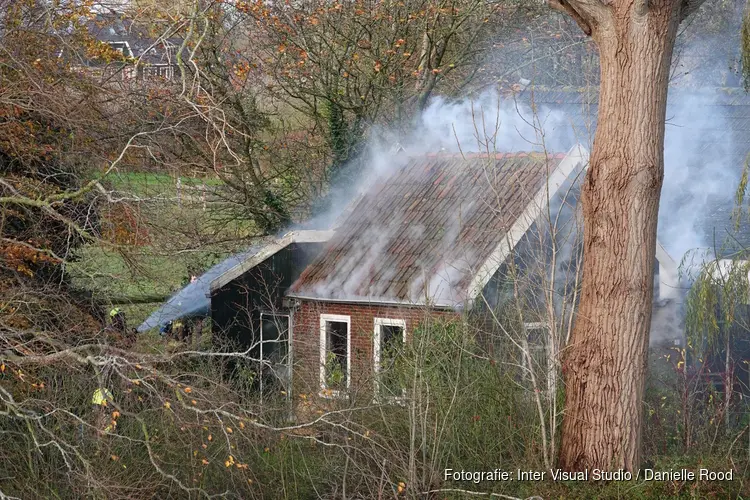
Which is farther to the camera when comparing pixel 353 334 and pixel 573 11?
pixel 353 334

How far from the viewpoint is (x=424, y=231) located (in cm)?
1585

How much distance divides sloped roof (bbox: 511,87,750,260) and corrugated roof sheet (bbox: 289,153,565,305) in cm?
186

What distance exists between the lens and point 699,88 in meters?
21.1

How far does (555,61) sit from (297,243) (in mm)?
9199

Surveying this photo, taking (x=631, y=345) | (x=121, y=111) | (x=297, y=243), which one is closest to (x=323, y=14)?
(x=297, y=243)

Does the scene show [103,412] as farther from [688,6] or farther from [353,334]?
[688,6]

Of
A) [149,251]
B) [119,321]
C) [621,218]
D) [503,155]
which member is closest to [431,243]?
[503,155]

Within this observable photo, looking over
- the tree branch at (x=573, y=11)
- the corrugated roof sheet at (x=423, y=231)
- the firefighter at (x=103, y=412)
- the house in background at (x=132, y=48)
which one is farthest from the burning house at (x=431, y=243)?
the tree branch at (x=573, y=11)

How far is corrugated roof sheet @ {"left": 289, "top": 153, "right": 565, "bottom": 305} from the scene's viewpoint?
14500 mm

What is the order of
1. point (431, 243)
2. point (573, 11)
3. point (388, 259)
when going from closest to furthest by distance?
point (573, 11) < point (431, 243) < point (388, 259)

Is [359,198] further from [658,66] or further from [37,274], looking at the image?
[658,66]

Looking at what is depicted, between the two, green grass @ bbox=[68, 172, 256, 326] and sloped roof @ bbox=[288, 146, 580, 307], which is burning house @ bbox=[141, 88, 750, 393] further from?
green grass @ bbox=[68, 172, 256, 326]

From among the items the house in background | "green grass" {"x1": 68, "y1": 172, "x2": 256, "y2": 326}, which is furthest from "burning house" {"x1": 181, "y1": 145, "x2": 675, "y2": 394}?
the house in background

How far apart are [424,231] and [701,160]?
5839 mm
